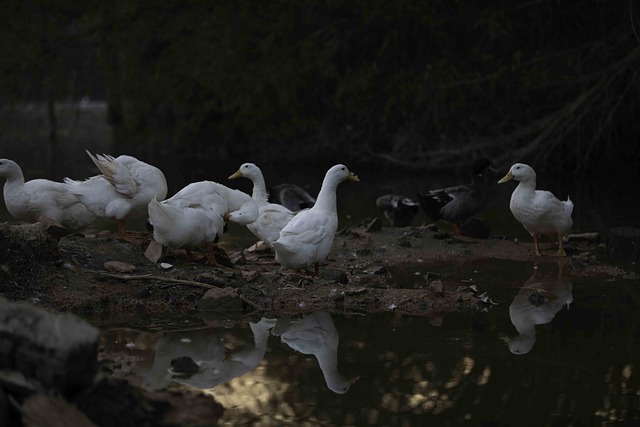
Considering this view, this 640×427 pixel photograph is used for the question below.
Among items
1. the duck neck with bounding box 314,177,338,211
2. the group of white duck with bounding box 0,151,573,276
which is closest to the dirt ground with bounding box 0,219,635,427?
the group of white duck with bounding box 0,151,573,276

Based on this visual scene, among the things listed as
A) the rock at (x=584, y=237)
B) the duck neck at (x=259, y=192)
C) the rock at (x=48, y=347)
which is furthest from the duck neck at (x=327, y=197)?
the rock at (x=48, y=347)

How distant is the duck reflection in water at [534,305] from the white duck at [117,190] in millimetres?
3592

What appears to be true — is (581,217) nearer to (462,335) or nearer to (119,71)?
(462,335)

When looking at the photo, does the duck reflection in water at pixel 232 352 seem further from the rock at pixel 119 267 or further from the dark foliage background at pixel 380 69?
the dark foliage background at pixel 380 69

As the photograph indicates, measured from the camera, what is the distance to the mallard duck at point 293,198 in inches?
493

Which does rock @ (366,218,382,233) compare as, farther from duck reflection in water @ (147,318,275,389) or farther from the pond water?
duck reflection in water @ (147,318,275,389)

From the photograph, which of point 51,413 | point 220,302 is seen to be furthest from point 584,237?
point 51,413

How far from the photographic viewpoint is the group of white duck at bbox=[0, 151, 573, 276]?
321 inches

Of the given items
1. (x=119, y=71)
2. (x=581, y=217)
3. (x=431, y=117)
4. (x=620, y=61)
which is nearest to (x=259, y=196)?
(x=581, y=217)

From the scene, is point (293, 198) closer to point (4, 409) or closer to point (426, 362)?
point (426, 362)

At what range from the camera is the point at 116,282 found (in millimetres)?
7699

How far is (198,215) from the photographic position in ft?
27.3

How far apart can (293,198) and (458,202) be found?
2.34 m

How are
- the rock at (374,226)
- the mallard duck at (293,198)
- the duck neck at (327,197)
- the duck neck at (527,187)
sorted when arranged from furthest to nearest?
the mallard duck at (293,198), the rock at (374,226), the duck neck at (527,187), the duck neck at (327,197)
